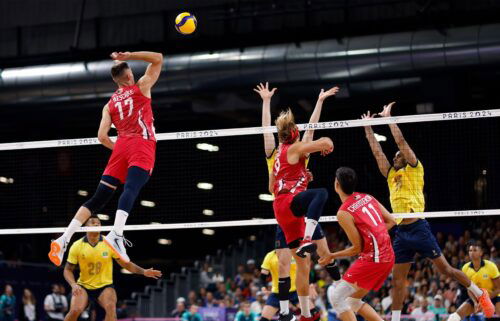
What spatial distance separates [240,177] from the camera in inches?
1410

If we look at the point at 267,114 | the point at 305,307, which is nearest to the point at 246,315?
the point at 267,114

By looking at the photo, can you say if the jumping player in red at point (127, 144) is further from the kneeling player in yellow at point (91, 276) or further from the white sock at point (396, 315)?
the white sock at point (396, 315)

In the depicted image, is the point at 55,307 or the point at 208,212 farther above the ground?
the point at 208,212

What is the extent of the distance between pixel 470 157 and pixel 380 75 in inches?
317

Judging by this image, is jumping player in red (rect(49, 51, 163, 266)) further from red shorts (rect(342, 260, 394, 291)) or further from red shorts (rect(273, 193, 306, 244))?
red shorts (rect(342, 260, 394, 291))

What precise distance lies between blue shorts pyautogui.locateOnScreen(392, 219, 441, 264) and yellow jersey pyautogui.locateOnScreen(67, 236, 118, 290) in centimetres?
513

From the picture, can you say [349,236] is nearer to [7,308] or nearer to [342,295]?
[342,295]

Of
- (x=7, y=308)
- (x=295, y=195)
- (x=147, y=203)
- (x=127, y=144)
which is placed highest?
(x=147, y=203)

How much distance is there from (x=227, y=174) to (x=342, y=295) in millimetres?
24460

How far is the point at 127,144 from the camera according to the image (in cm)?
1291

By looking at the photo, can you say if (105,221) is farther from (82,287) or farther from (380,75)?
(82,287)

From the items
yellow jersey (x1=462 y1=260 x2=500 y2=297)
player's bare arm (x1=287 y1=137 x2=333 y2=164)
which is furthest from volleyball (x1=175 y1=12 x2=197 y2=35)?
yellow jersey (x1=462 y1=260 x2=500 y2=297)

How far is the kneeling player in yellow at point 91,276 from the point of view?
16100 millimetres

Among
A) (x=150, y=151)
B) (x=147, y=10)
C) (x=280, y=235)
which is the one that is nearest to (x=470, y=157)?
(x=147, y=10)
